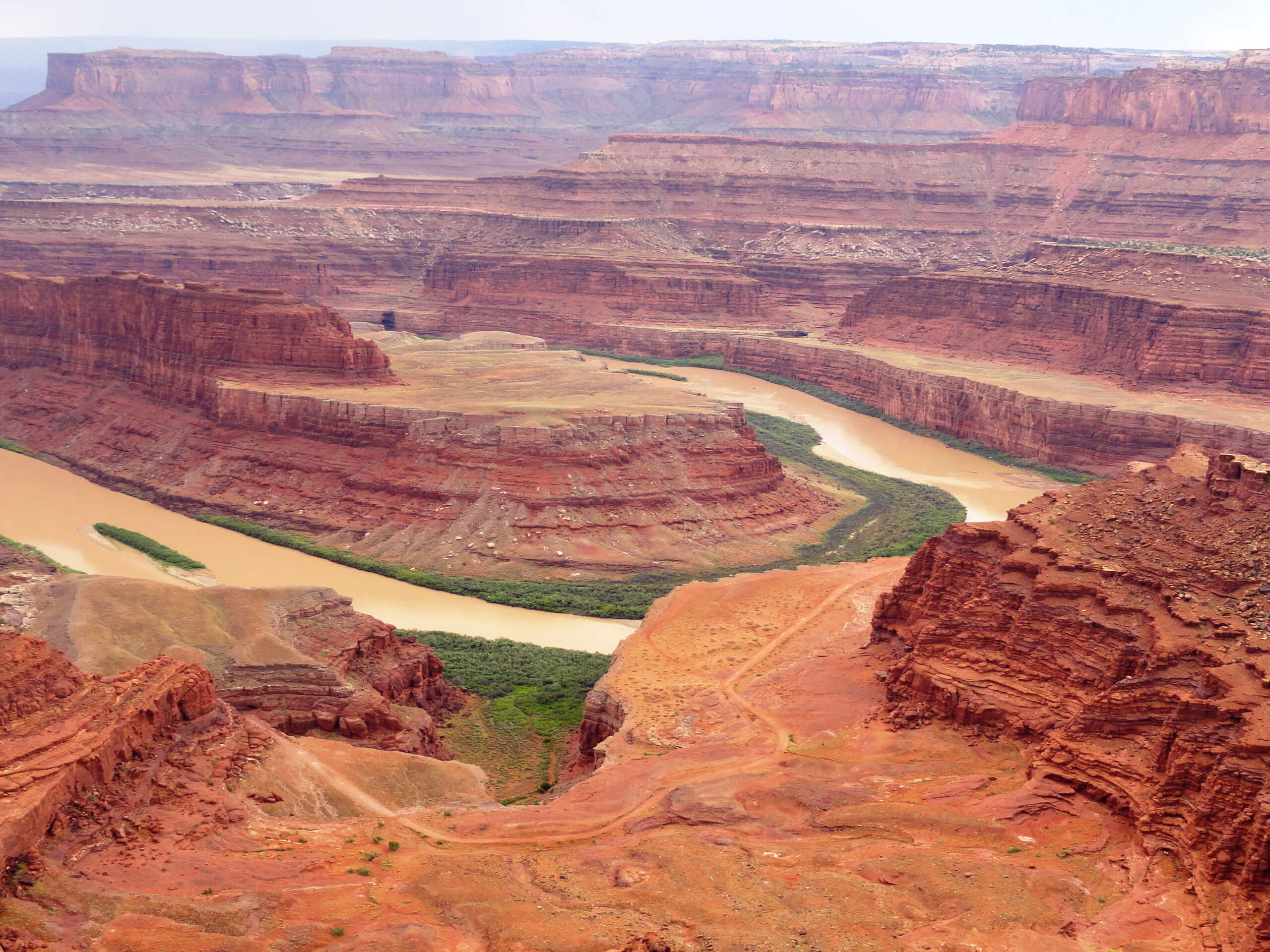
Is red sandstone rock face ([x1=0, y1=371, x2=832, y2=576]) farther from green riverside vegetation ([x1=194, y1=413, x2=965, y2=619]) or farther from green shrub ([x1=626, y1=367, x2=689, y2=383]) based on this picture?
green shrub ([x1=626, y1=367, x2=689, y2=383])

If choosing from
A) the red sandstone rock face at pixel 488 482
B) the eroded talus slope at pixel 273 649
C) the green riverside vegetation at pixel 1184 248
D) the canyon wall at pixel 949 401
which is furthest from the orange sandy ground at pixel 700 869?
the green riverside vegetation at pixel 1184 248

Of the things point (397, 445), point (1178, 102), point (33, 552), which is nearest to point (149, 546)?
point (33, 552)

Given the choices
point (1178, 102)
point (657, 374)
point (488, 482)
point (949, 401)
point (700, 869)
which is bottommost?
point (657, 374)

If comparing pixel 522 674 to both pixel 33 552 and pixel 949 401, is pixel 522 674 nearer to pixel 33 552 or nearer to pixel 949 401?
pixel 33 552

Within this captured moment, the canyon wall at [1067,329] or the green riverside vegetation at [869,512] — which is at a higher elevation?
the canyon wall at [1067,329]

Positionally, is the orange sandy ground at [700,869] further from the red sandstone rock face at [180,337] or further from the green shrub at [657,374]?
the green shrub at [657,374]

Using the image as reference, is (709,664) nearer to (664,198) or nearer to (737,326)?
(737,326)

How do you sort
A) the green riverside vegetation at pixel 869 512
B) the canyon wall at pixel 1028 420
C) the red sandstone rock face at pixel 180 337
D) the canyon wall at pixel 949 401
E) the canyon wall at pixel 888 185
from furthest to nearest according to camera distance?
the canyon wall at pixel 888 185 < the canyon wall at pixel 949 401 < the canyon wall at pixel 1028 420 < the red sandstone rock face at pixel 180 337 < the green riverside vegetation at pixel 869 512
